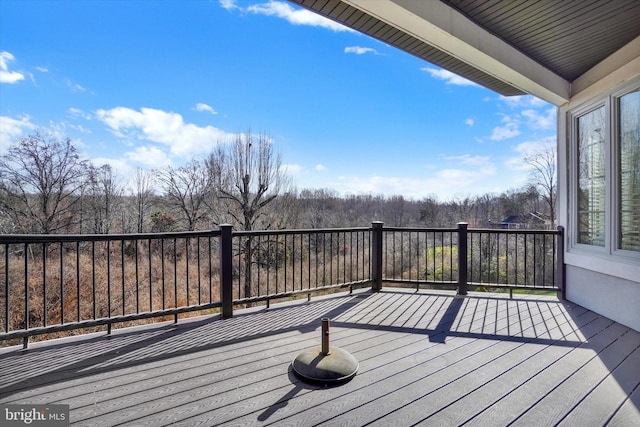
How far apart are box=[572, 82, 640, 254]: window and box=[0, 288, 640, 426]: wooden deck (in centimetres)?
91

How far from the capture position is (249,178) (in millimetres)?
10438

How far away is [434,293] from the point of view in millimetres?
3971

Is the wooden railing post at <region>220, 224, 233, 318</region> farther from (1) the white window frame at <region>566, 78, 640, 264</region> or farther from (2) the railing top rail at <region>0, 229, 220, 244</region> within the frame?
(1) the white window frame at <region>566, 78, 640, 264</region>

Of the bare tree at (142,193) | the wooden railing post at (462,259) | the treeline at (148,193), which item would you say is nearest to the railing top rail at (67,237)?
the wooden railing post at (462,259)

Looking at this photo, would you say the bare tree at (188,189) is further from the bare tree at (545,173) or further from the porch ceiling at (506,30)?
the bare tree at (545,173)

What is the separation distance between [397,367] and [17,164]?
14.7 metres

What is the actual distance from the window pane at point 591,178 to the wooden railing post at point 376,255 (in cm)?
239

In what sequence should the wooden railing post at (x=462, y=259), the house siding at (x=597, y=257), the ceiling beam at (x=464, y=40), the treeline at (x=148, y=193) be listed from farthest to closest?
1. the treeline at (x=148, y=193)
2. the wooden railing post at (x=462, y=259)
3. the house siding at (x=597, y=257)
4. the ceiling beam at (x=464, y=40)

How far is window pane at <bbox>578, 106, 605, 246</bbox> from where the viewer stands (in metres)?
3.24

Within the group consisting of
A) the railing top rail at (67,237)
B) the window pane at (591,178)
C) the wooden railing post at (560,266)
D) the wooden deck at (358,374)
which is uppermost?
the window pane at (591,178)

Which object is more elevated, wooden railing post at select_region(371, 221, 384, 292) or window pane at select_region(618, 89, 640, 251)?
window pane at select_region(618, 89, 640, 251)

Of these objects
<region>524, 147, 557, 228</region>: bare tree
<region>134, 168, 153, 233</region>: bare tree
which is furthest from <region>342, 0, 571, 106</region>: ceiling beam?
<region>524, 147, 557, 228</region>: bare tree

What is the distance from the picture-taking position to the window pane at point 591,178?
3.24 meters

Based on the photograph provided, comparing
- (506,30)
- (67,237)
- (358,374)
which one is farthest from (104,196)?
(506,30)
